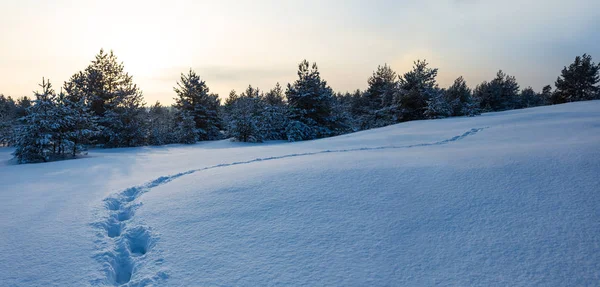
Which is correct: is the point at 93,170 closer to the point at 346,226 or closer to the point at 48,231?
the point at 48,231

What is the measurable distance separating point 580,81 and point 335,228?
41.5 m

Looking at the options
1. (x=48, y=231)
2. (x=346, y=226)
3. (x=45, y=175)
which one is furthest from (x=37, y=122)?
(x=346, y=226)

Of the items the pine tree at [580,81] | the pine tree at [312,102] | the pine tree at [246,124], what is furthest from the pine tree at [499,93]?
the pine tree at [246,124]

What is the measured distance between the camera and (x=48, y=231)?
3537mm

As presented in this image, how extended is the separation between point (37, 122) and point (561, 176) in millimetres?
16372

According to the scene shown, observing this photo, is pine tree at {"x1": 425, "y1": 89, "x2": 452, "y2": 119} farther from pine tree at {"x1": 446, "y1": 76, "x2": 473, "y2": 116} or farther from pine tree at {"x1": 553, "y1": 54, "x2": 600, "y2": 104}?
pine tree at {"x1": 553, "y1": 54, "x2": 600, "y2": 104}

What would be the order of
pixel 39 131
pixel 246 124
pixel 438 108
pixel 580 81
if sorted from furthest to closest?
pixel 580 81, pixel 438 108, pixel 246 124, pixel 39 131

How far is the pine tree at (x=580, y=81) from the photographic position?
2934cm

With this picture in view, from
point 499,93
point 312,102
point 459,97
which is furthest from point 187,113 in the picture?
point 499,93

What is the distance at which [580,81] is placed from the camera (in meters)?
30.1

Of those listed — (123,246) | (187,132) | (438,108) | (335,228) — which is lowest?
(123,246)

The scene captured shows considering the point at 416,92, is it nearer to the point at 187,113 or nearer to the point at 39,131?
the point at 187,113

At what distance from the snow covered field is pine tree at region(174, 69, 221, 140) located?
18275 mm

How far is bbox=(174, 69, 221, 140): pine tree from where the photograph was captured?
23.0 metres
